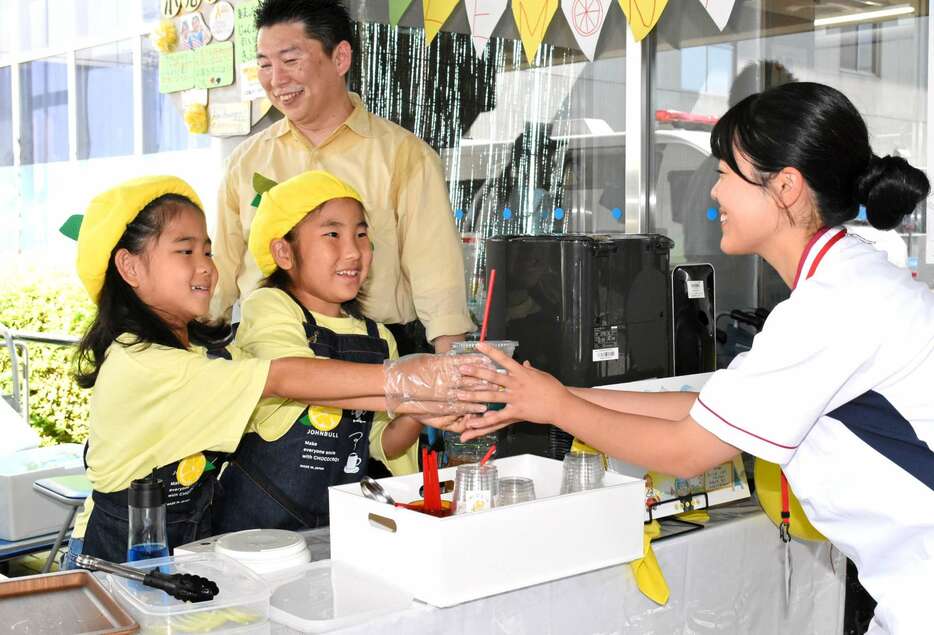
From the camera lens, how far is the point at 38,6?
7898mm

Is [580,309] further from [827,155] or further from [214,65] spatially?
[214,65]

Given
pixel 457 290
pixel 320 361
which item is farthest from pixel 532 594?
pixel 457 290

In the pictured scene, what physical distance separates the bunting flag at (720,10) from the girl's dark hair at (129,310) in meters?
1.92

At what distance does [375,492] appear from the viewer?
170 cm

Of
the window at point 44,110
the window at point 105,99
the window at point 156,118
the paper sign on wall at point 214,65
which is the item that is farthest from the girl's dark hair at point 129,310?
the window at point 44,110

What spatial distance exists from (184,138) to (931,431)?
5.74 m

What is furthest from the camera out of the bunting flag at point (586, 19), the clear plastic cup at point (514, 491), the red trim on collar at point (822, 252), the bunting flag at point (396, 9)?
the bunting flag at point (396, 9)

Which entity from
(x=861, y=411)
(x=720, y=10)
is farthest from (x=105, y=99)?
(x=861, y=411)

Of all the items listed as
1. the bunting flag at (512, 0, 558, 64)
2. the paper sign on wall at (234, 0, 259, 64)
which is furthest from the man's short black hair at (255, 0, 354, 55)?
the paper sign on wall at (234, 0, 259, 64)

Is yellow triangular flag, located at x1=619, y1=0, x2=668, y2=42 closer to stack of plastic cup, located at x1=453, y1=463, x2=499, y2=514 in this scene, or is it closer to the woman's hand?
the woman's hand

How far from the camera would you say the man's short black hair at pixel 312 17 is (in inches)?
116

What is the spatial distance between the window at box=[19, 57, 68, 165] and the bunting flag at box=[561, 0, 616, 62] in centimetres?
533

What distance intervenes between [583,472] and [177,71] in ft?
11.5

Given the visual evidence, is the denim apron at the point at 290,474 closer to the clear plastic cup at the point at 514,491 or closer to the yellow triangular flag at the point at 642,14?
the clear plastic cup at the point at 514,491
